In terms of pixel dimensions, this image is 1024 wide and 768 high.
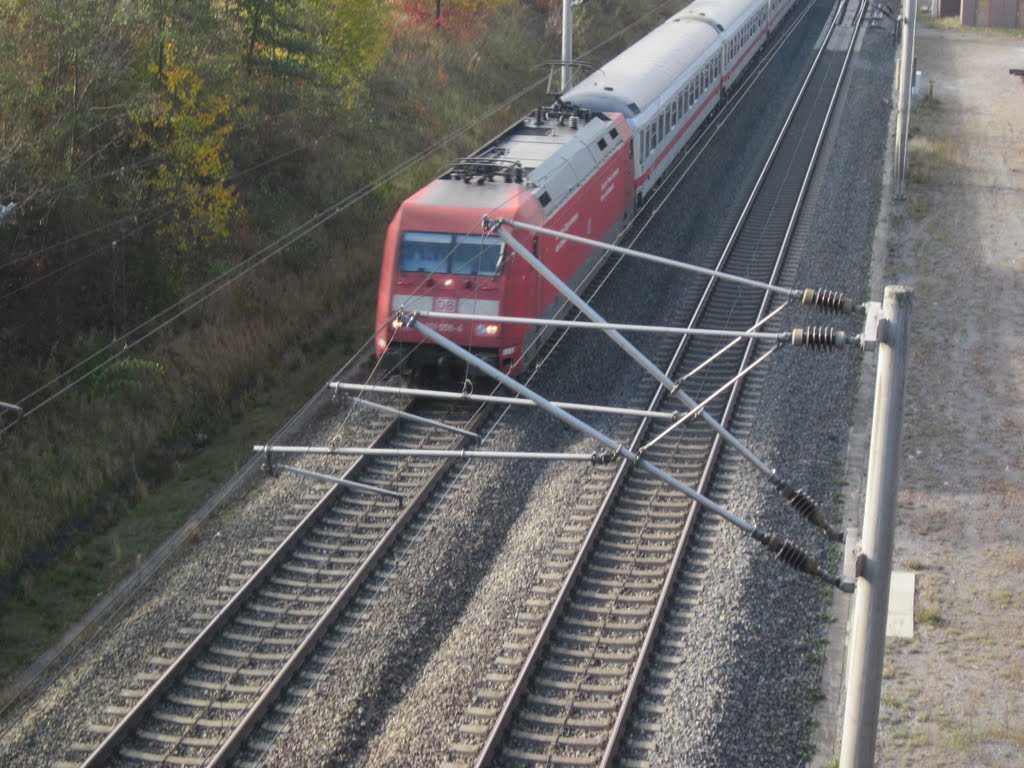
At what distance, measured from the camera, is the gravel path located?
1175cm

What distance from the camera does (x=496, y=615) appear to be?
13.6 m

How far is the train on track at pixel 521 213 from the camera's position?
1820cm

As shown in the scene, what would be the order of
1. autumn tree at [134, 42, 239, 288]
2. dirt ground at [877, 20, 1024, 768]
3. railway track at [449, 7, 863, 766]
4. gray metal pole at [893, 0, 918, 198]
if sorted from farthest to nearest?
gray metal pole at [893, 0, 918, 198] → autumn tree at [134, 42, 239, 288] → dirt ground at [877, 20, 1024, 768] → railway track at [449, 7, 863, 766]

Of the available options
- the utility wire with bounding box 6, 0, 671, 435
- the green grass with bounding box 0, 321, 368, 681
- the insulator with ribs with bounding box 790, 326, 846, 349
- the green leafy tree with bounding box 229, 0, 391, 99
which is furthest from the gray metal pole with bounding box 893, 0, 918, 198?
the insulator with ribs with bounding box 790, 326, 846, 349

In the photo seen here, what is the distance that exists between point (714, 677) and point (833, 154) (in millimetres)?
22733

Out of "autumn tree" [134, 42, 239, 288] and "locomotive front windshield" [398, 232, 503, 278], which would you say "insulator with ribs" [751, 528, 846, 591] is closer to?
"locomotive front windshield" [398, 232, 503, 278]

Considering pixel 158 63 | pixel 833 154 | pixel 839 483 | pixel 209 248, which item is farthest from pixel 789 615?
pixel 833 154

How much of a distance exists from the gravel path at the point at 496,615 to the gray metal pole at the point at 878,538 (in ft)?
7.48

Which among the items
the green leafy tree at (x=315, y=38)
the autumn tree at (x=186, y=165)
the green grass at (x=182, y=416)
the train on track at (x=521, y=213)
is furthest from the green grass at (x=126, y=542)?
the green leafy tree at (x=315, y=38)

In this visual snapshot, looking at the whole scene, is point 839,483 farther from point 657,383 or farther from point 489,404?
point 489,404

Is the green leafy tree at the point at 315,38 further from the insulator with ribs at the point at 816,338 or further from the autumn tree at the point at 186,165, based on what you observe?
the insulator with ribs at the point at 816,338

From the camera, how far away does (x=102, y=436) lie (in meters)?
18.0

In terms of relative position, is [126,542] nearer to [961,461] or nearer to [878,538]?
[878,538]

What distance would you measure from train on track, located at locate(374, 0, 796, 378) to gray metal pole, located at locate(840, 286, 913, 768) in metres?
6.17
